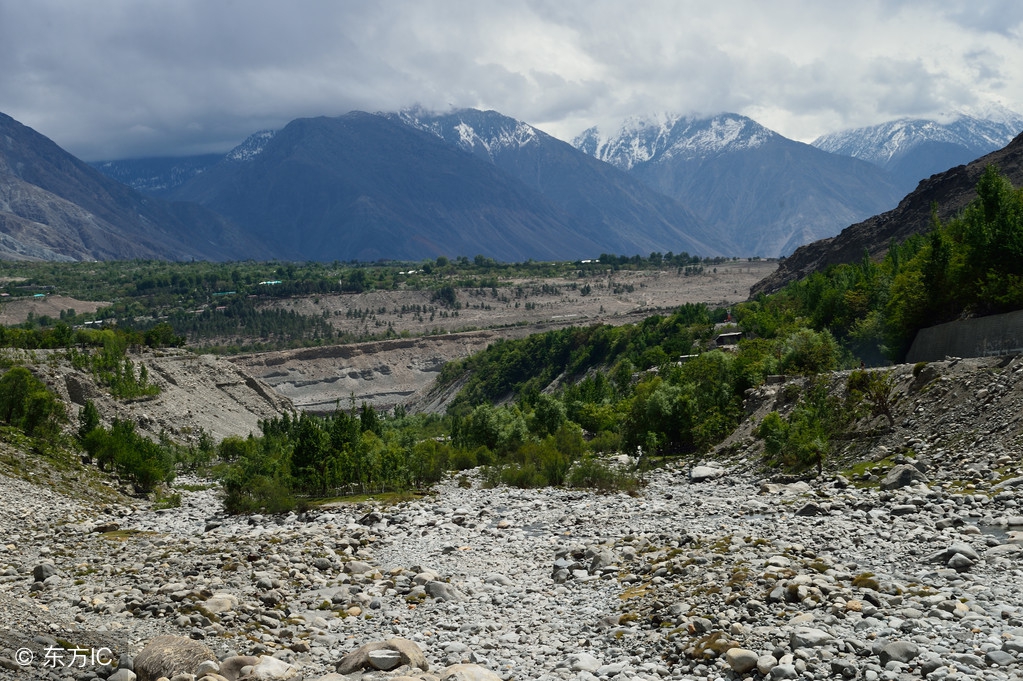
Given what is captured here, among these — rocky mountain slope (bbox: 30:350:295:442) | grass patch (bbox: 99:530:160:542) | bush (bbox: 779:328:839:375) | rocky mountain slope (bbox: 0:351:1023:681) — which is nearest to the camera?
rocky mountain slope (bbox: 0:351:1023:681)

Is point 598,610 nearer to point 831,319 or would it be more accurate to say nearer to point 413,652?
point 413,652

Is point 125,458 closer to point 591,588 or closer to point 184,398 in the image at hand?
point 591,588

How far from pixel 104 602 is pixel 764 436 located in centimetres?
2755

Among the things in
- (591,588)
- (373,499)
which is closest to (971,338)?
(373,499)

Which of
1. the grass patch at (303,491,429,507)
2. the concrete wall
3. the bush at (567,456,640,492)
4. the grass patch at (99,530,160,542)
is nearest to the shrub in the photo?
the grass patch at (303,491,429,507)

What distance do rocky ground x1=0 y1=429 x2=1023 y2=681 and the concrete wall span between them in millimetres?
13779

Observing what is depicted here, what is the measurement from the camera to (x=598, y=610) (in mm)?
22828

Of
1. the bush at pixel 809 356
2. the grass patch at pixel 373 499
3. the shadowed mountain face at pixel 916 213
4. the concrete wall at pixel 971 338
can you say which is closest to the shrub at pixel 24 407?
the grass patch at pixel 373 499

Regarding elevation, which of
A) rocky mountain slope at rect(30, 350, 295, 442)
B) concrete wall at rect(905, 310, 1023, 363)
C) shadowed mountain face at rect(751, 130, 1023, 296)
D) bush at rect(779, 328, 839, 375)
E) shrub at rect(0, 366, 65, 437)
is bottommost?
rocky mountain slope at rect(30, 350, 295, 442)

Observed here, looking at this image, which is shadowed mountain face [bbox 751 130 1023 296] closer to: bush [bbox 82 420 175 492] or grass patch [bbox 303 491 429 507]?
grass patch [bbox 303 491 429 507]

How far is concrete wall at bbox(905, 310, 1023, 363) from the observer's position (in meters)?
42.5

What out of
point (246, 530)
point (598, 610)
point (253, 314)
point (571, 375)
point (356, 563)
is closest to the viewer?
point (598, 610)

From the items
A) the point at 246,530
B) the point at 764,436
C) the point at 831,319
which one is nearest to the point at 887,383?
the point at 764,436

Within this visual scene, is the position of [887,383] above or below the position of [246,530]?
above
